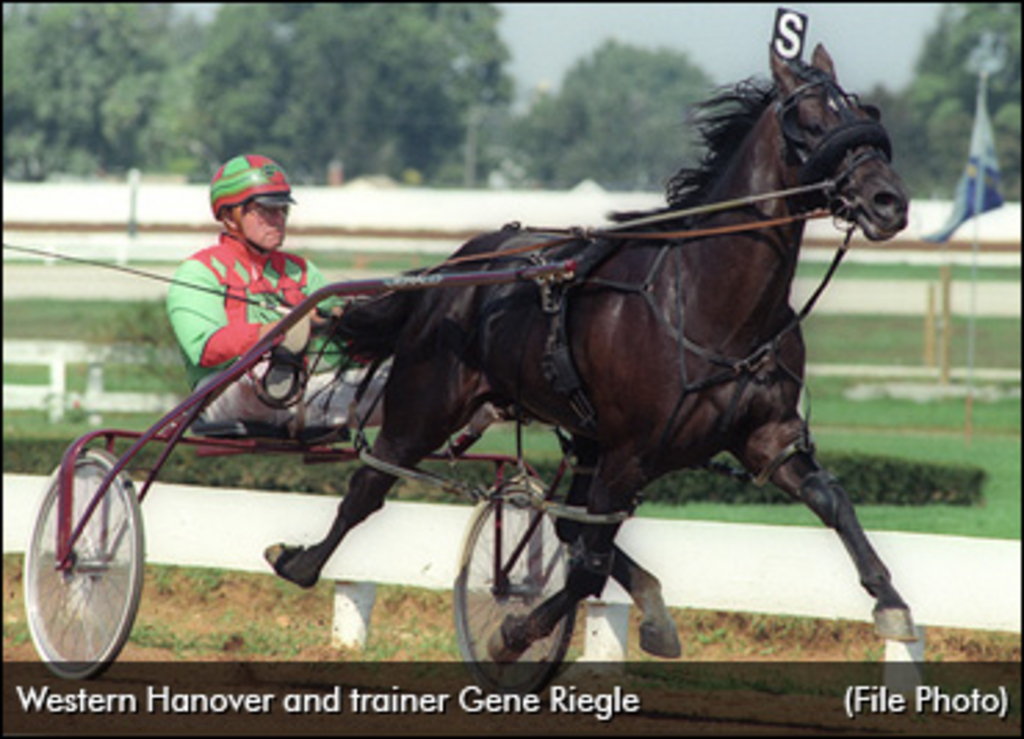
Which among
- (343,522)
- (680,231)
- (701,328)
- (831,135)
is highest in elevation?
→ (831,135)

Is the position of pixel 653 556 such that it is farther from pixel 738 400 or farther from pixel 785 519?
pixel 785 519

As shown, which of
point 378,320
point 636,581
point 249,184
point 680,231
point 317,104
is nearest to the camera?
point 680,231

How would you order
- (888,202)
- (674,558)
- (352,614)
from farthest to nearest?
(352,614)
(674,558)
(888,202)

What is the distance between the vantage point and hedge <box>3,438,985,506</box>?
11.5 m

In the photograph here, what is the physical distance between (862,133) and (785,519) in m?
5.89

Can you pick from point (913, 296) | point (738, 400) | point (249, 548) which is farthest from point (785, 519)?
point (913, 296)

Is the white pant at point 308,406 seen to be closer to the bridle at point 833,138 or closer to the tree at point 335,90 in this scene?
the bridle at point 833,138

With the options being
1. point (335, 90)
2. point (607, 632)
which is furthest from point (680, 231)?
point (335, 90)

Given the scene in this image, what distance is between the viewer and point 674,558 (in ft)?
25.3

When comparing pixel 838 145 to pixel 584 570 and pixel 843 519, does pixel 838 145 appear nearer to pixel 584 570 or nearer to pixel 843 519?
pixel 843 519

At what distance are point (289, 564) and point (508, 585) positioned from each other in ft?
2.70

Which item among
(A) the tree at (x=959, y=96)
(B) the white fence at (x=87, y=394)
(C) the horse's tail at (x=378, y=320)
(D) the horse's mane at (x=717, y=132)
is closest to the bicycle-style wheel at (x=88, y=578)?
(C) the horse's tail at (x=378, y=320)

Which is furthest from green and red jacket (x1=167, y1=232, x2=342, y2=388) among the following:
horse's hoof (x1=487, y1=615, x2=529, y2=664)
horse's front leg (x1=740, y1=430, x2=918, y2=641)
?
horse's front leg (x1=740, y1=430, x2=918, y2=641)

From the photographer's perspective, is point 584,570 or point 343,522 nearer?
point 584,570
